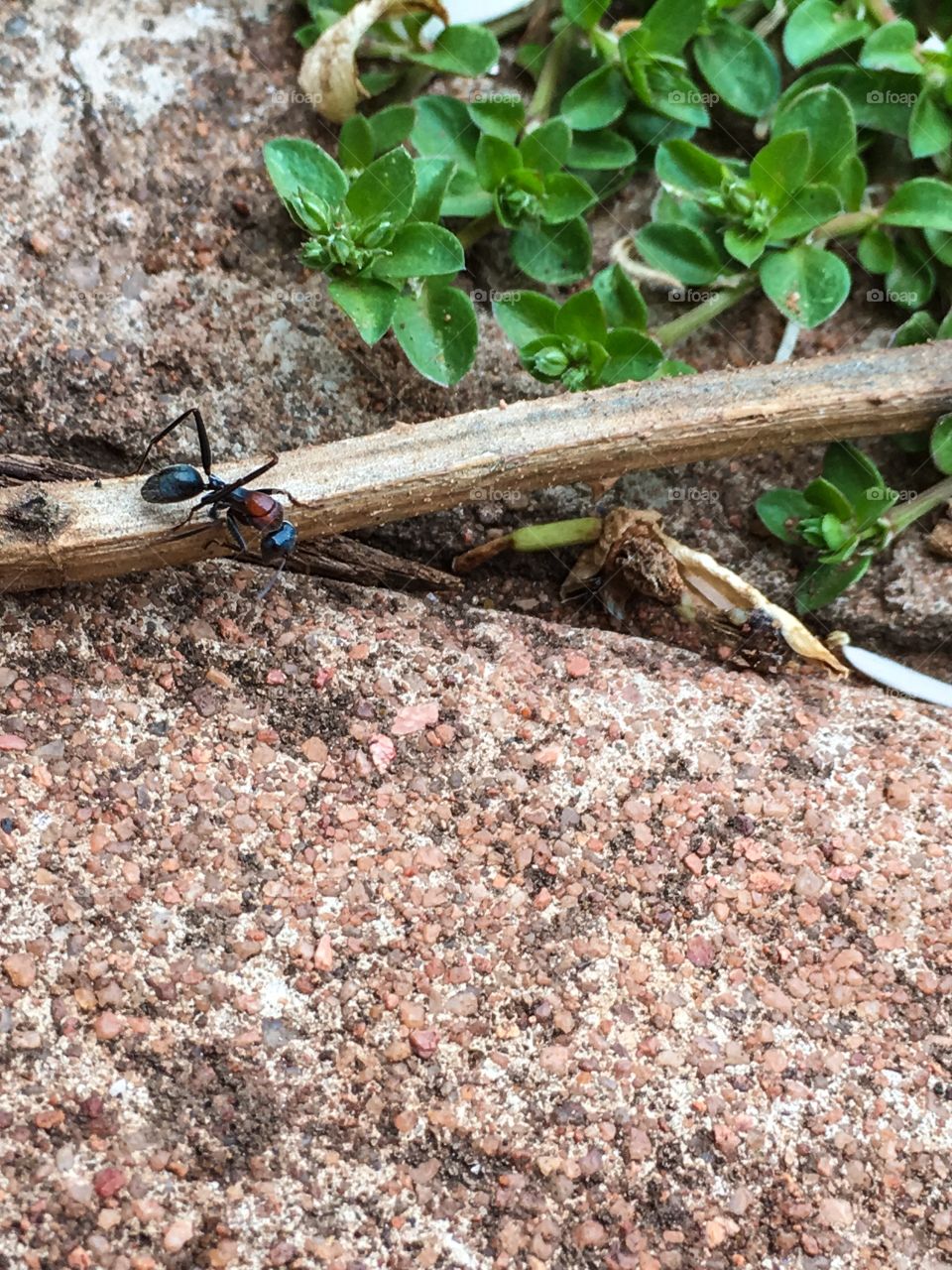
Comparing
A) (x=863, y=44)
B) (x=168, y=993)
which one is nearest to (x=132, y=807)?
(x=168, y=993)

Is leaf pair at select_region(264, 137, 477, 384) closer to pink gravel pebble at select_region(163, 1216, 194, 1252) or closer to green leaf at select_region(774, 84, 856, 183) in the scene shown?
green leaf at select_region(774, 84, 856, 183)

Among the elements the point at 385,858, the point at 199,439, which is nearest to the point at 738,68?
the point at 199,439

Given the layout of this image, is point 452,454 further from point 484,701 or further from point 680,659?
point 680,659

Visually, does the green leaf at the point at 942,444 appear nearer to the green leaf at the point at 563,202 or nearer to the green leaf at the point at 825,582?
the green leaf at the point at 825,582

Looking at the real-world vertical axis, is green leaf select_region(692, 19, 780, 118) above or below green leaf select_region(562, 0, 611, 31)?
below

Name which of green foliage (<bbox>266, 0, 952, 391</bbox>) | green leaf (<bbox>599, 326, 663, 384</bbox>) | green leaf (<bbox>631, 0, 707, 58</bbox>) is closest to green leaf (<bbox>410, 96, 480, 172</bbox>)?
green foliage (<bbox>266, 0, 952, 391</bbox>)
